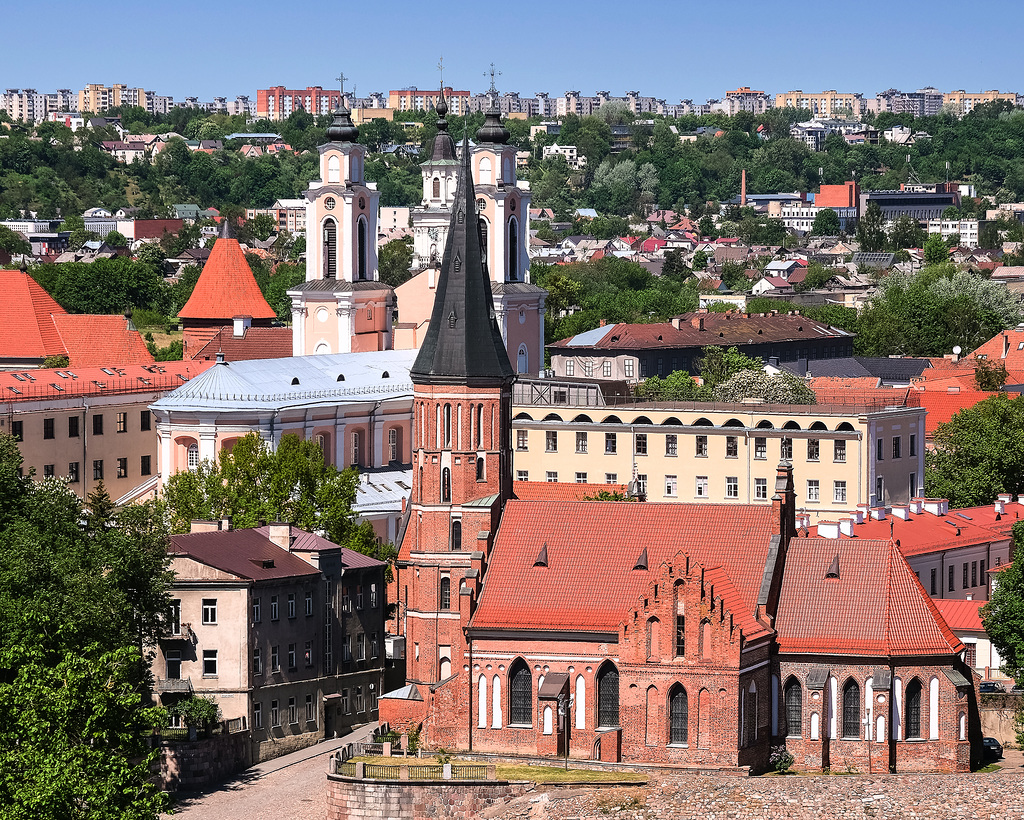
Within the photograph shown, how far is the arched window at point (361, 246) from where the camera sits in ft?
363

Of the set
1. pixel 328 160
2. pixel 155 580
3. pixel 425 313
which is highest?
pixel 328 160

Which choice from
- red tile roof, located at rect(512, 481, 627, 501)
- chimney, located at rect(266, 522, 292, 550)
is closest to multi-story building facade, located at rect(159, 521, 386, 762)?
chimney, located at rect(266, 522, 292, 550)

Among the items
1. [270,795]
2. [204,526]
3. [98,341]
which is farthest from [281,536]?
[98,341]

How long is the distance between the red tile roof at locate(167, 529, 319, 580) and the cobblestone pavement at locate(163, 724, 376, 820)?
18.9 feet

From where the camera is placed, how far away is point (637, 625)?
64375 mm

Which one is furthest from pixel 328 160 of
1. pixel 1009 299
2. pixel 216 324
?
pixel 1009 299

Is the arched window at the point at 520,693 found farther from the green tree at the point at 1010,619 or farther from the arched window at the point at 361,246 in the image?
the arched window at the point at 361,246

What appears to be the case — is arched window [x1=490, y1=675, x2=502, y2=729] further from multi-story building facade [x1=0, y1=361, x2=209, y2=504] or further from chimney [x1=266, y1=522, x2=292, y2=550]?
multi-story building facade [x1=0, y1=361, x2=209, y2=504]

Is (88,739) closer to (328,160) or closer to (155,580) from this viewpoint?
(155,580)

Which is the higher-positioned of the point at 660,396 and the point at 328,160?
the point at 328,160

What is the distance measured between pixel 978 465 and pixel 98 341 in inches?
1901

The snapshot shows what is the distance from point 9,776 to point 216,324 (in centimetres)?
8375

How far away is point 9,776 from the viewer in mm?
55438

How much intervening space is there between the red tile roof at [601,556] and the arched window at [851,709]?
3505 mm
